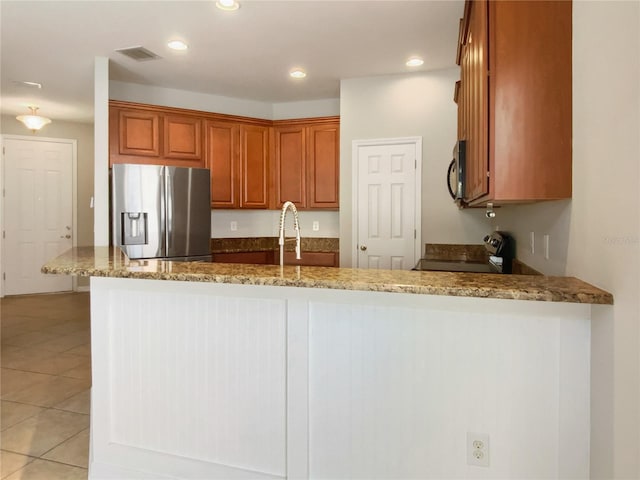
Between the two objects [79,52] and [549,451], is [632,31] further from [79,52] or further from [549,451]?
[79,52]

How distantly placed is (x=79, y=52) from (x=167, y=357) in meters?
3.06

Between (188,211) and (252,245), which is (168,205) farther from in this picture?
(252,245)

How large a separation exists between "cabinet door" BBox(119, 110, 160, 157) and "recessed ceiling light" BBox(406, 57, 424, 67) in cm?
249

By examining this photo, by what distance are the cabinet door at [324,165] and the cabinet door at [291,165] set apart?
87mm

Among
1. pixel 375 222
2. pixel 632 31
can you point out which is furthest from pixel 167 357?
pixel 375 222

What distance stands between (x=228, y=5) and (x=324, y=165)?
7.22 ft

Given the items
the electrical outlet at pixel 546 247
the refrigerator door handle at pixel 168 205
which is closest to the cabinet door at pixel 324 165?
the refrigerator door handle at pixel 168 205

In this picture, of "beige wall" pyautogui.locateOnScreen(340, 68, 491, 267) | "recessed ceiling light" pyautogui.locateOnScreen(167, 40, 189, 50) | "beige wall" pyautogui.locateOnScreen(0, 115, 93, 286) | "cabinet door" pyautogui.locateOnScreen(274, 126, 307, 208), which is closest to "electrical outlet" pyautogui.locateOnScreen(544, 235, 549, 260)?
"beige wall" pyautogui.locateOnScreen(340, 68, 491, 267)

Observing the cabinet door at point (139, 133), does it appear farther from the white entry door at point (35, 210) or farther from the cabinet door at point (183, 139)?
the white entry door at point (35, 210)

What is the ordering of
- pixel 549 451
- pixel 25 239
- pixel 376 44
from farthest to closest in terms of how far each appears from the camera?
pixel 25 239
pixel 376 44
pixel 549 451

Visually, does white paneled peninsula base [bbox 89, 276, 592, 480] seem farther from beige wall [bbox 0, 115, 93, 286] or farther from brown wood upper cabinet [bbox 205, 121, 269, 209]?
beige wall [bbox 0, 115, 93, 286]

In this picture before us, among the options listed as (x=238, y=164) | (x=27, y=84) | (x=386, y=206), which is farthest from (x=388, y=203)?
(x=27, y=84)

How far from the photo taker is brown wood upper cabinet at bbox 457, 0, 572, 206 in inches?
64.2

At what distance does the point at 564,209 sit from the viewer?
1.72 m
